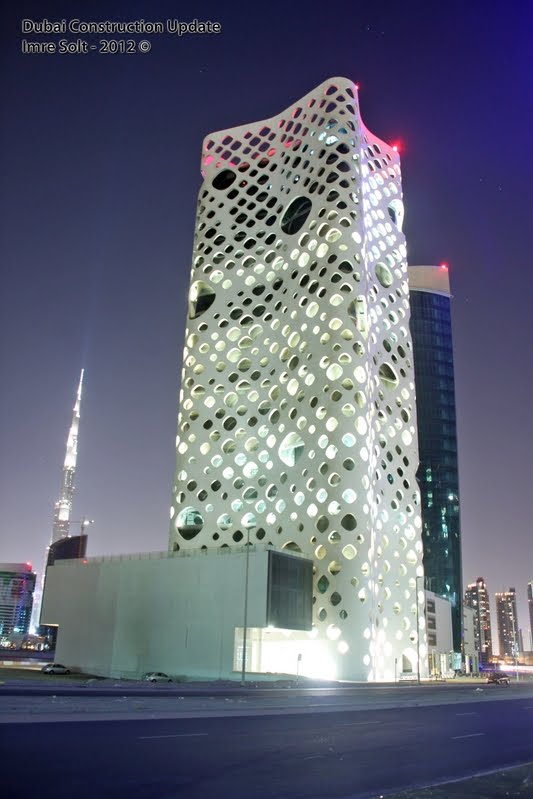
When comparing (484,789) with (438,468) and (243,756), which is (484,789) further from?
(438,468)

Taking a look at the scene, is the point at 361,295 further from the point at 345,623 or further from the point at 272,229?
the point at 345,623

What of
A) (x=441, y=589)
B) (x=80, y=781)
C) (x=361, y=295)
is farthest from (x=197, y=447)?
(x=441, y=589)

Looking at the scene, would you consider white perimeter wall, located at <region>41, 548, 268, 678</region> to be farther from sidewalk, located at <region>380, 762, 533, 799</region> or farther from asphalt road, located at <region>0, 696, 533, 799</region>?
sidewalk, located at <region>380, 762, 533, 799</region>

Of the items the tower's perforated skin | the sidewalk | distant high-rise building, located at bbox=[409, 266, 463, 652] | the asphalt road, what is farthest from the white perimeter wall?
distant high-rise building, located at bbox=[409, 266, 463, 652]

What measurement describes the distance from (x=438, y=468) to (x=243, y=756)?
355 feet

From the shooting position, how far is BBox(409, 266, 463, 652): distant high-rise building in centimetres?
11500

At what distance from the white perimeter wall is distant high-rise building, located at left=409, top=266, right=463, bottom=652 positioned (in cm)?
6645

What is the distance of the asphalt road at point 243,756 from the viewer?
379 inches

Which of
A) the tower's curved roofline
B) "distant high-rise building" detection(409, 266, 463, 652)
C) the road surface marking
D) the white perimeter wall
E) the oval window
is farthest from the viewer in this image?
the tower's curved roofline

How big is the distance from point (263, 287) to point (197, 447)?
16.2 metres

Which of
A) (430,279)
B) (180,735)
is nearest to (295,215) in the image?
(180,735)

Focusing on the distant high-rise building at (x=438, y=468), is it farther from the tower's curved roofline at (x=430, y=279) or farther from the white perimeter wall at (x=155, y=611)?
the white perimeter wall at (x=155, y=611)

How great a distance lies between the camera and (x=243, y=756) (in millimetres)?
12414

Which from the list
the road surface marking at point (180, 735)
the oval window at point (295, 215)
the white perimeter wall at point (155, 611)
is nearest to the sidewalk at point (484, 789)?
the road surface marking at point (180, 735)
